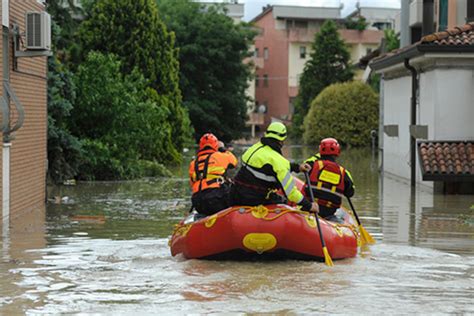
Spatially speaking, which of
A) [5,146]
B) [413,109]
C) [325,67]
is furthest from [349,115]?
[5,146]

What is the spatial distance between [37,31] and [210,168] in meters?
7.36

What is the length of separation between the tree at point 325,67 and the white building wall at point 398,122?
44.3 m

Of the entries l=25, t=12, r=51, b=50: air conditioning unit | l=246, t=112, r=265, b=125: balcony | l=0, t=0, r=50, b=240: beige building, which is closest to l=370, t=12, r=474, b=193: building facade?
l=0, t=0, r=50, b=240: beige building

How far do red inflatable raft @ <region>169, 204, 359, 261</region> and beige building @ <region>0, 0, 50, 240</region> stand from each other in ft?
17.3

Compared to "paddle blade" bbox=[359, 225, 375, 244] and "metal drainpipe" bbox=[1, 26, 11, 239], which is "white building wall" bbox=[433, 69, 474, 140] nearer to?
"paddle blade" bbox=[359, 225, 375, 244]

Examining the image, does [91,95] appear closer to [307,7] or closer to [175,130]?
[175,130]

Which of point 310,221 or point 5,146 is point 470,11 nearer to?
point 5,146

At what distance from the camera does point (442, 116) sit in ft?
93.2

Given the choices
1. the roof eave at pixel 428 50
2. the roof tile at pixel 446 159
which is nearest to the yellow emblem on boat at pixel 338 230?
the roof tile at pixel 446 159

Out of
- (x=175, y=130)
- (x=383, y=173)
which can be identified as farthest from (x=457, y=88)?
(x=175, y=130)

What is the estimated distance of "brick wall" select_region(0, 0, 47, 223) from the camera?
70.6ft

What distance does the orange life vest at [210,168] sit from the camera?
Answer: 51.8 ft

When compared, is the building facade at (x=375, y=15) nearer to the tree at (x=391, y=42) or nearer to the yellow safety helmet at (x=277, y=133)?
the tree at (x=391, y=42)

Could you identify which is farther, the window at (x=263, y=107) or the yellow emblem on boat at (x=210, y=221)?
the window at (x=263, y=107)
